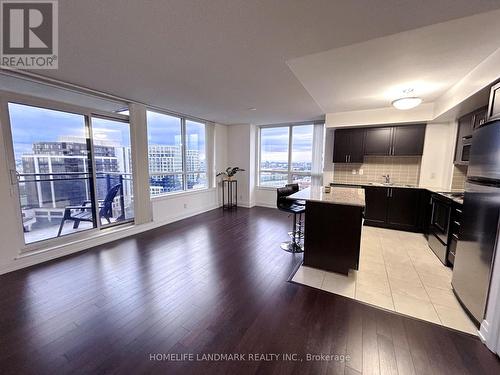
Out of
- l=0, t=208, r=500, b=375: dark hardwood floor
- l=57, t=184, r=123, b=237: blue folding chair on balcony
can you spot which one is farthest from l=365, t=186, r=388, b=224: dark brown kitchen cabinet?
l=57, t=184, r=123, b=237: blue folding chair on balcony

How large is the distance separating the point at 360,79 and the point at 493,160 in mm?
1690

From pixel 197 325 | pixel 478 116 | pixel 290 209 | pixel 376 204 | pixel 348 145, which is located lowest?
pixel 197 325

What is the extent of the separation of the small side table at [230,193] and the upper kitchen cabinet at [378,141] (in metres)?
3.78

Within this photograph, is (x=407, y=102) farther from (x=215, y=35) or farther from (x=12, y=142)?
(x=12, y=142)

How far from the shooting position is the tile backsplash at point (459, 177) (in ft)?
11.8

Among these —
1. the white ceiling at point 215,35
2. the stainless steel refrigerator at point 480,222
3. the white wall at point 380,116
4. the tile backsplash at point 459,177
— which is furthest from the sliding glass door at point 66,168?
the tile backsplash at point 459,177

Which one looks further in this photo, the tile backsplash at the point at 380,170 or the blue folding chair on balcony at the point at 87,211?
the tile backsplash at the point at 380,170

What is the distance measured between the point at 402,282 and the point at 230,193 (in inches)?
195

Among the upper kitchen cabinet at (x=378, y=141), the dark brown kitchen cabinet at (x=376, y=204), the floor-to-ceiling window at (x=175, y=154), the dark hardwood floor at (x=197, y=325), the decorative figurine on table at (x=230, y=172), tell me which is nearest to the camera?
the dark hardwood floor at (x=197, y=325)

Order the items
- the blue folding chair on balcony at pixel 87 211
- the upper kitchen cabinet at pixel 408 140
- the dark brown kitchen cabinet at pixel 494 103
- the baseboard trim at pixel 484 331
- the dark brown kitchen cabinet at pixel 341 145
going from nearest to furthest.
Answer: the baseboard trim at pixel 484 331, the dark brown kitchen cabinet at pixel 494 103, the blue folding chair on balcony at pixel 87 211, the upper kitchen cabinet at pixel 408 140, the dark brown kitchen cabinet at pixel 341 145

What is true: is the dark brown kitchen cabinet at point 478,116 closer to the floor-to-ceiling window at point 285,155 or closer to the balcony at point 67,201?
the floor-to-ceiling window at point 285,155

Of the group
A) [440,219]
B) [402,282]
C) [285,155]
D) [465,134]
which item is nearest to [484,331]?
[402,282]

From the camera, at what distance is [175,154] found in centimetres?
509

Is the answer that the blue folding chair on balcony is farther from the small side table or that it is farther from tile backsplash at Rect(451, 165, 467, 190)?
tile backsplash at Rect(451, 165, 467, 190)
